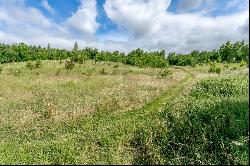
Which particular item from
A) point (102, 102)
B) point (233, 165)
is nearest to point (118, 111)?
point (102, 102)

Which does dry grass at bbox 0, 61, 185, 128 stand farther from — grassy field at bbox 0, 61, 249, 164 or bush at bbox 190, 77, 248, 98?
bush at bbox 190, 77, 248, 98

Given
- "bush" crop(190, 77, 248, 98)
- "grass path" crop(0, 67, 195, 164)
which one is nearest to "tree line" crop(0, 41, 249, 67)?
"bush" crop(190, 77, 248, 98)

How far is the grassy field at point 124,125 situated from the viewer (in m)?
12.3

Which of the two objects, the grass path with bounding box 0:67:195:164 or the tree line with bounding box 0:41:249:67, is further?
the tree line with bounding box 0:41:249:67

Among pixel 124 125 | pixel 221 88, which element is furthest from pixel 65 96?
pixel 221 88

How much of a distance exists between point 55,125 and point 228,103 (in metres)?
9.84

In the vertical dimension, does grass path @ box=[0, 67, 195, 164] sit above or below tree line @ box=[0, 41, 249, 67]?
below

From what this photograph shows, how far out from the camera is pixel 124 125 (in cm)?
1683

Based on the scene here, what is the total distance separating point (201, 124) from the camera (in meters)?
14.4

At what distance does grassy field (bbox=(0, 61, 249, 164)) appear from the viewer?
12.3 m

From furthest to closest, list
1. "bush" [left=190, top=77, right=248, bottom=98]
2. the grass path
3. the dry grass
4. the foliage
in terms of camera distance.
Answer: "bush" [left=190, top=77, right=248, bottom=98], the dry grass, the grass path, the foliage

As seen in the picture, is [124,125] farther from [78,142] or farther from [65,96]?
[65,96]

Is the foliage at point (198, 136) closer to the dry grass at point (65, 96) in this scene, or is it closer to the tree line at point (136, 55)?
the dry grass at point (65, 96)

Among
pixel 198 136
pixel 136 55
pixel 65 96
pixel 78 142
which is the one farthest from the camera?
pixel 136 55
